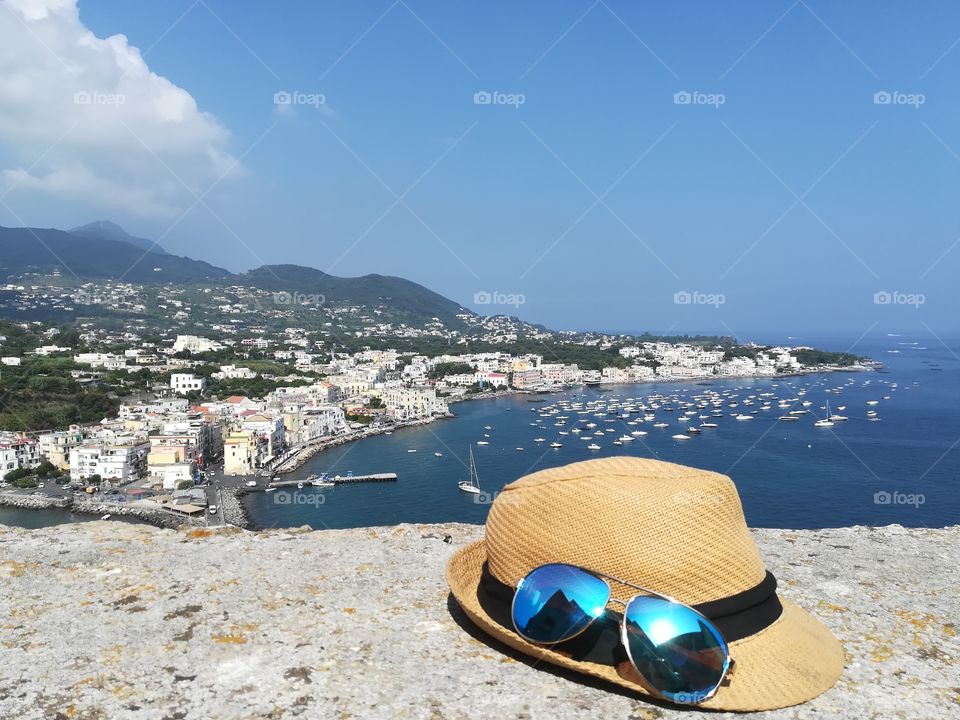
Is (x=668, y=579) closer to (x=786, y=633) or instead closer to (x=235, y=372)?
(x=786, y=633)

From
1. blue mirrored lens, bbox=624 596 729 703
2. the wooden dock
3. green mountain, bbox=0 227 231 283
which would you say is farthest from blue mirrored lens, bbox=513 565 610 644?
green mountain, bbox=0 227 231 283

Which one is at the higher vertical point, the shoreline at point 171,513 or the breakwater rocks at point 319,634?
the breakwater rocks at point 319,634

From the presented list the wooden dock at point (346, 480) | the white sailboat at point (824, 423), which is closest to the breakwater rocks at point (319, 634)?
the wooden dock at point (346, 480)

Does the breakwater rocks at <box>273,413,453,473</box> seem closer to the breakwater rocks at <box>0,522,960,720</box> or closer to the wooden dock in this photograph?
the wooden dock

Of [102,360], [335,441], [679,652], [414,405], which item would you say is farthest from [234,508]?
[102,360]

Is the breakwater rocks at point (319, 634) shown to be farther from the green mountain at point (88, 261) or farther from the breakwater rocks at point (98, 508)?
the green mountain at point (88, 261)

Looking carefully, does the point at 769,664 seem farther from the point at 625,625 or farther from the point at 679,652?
the point at 625,625
